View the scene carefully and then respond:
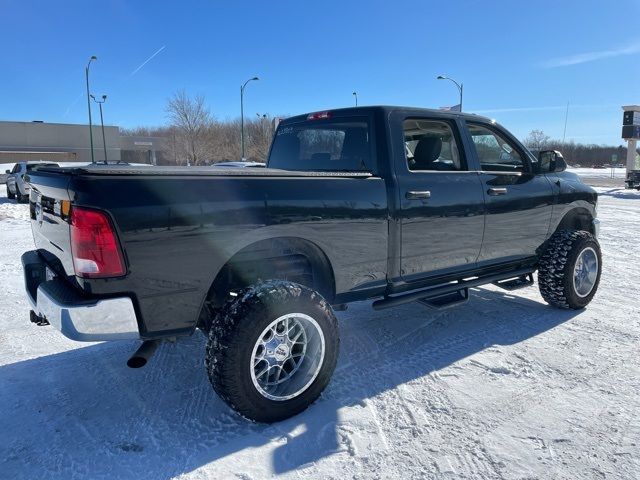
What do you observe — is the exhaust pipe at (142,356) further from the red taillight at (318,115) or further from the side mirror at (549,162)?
the side mirror at (549,162)

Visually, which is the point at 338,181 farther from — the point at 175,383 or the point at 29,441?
the point at 29,441

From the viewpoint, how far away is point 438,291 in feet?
12.7

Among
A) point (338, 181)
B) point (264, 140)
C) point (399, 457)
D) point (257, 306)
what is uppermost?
point (264, 140)

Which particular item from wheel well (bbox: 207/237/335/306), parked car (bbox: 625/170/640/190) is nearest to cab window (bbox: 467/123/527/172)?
wheel well (bbox: 207/237/335/306)

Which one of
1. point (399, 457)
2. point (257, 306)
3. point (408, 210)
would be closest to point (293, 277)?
point (257, 306)

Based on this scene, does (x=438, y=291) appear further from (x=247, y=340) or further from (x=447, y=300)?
(x=247, y=340)

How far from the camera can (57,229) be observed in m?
2.68

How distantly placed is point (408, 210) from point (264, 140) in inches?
1619

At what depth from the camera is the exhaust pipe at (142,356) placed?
2729mm

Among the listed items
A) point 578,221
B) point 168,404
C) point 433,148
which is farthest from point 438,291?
point 578,221

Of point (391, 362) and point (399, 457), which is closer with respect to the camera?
point (399, 457)

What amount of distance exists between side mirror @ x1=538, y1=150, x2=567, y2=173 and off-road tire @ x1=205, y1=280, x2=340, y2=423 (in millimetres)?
2946

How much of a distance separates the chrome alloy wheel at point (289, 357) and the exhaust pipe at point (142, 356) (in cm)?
66

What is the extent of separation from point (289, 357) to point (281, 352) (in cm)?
8
